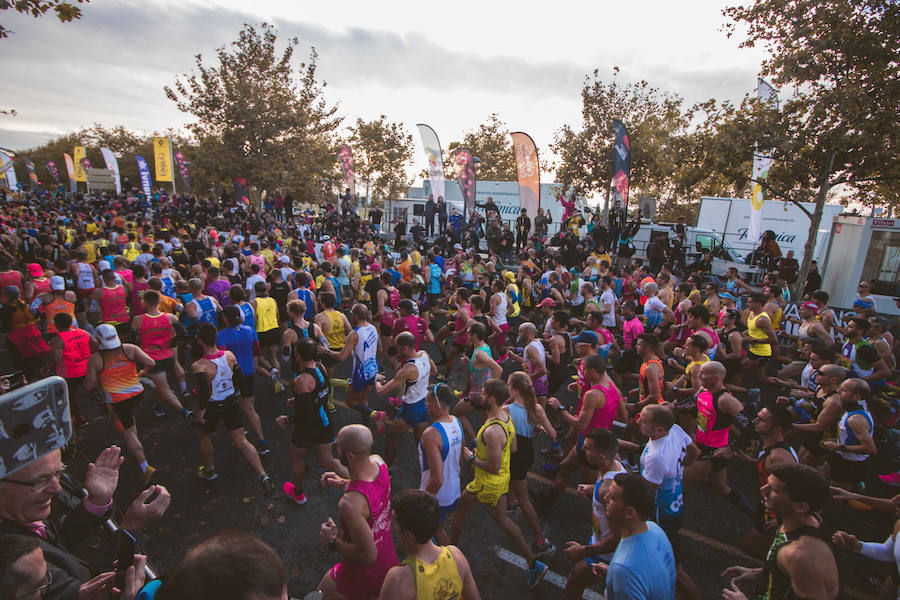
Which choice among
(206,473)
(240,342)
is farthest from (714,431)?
(240,342)

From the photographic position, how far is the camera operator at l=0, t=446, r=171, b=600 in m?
1.95

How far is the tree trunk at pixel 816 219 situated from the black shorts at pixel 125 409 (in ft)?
54.7

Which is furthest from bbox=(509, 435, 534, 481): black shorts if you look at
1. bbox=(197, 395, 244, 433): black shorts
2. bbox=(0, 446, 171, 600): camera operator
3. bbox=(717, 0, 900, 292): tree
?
bbox=(717, 0, 900, 292): tree

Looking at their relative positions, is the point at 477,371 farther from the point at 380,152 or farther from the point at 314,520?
the point at 380,152

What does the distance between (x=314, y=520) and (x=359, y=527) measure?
2271 millimetres

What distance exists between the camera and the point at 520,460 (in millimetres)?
4164

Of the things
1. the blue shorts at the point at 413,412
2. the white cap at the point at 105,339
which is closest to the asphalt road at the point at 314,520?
the blue shorts at the point at 413,412

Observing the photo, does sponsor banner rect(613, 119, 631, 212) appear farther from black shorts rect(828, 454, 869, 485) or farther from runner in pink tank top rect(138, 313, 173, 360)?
runner in pink tank top rect(138, 313, 173, 360)

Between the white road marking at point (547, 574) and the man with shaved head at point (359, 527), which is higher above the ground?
the man with shaved head at point (359, 527)

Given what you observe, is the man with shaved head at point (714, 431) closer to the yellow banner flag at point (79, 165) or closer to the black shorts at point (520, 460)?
the black shorts at point (520, 460)

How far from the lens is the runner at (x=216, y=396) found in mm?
4648

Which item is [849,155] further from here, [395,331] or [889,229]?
[395,331]

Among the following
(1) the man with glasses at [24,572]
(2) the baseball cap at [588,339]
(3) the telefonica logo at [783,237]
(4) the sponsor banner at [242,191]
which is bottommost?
(2) the baseball cap at [588,339]

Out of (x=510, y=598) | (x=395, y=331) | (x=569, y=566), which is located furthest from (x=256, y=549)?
(x=395, y=331)
